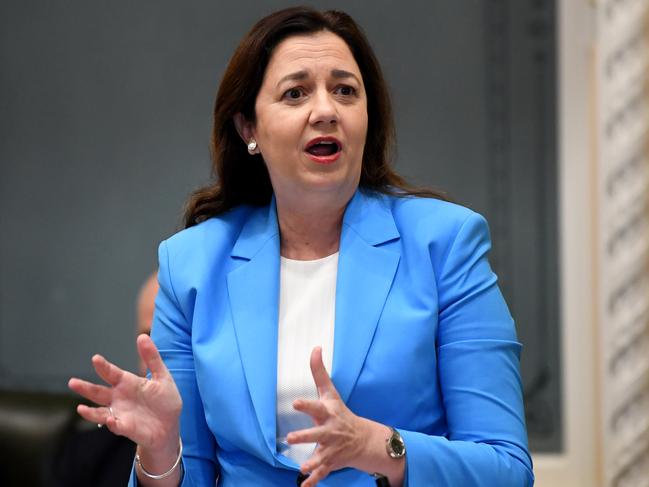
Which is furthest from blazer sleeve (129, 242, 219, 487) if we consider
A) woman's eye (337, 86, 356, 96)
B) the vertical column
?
the vertical column

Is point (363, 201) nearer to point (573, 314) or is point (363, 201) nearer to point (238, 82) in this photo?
point (238, 82)

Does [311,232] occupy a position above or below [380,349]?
above

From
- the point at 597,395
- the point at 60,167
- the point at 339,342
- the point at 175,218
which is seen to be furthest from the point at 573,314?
the point at 339,342

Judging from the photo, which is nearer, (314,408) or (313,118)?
(314,408)

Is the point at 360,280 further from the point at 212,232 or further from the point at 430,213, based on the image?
the point at 212,232

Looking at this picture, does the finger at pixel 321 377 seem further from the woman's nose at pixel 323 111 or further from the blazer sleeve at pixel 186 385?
the woman's nose at pixel 323 111

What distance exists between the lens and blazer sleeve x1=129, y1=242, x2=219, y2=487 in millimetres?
1973

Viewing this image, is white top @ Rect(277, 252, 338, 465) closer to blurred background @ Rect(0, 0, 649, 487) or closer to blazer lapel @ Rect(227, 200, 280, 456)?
blazer lapel @ Rect(227, 200, 280, 456)

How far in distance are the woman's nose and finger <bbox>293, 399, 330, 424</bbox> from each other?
0.59 metres

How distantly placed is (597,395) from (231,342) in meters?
2.71

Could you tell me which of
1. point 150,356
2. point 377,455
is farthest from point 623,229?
point 150,356

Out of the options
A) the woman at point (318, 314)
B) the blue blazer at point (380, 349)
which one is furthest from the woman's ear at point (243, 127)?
the blue blazer at point (380, 349)

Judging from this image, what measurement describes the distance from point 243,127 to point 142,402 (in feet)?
2.19

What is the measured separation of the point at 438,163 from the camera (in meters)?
4.55
